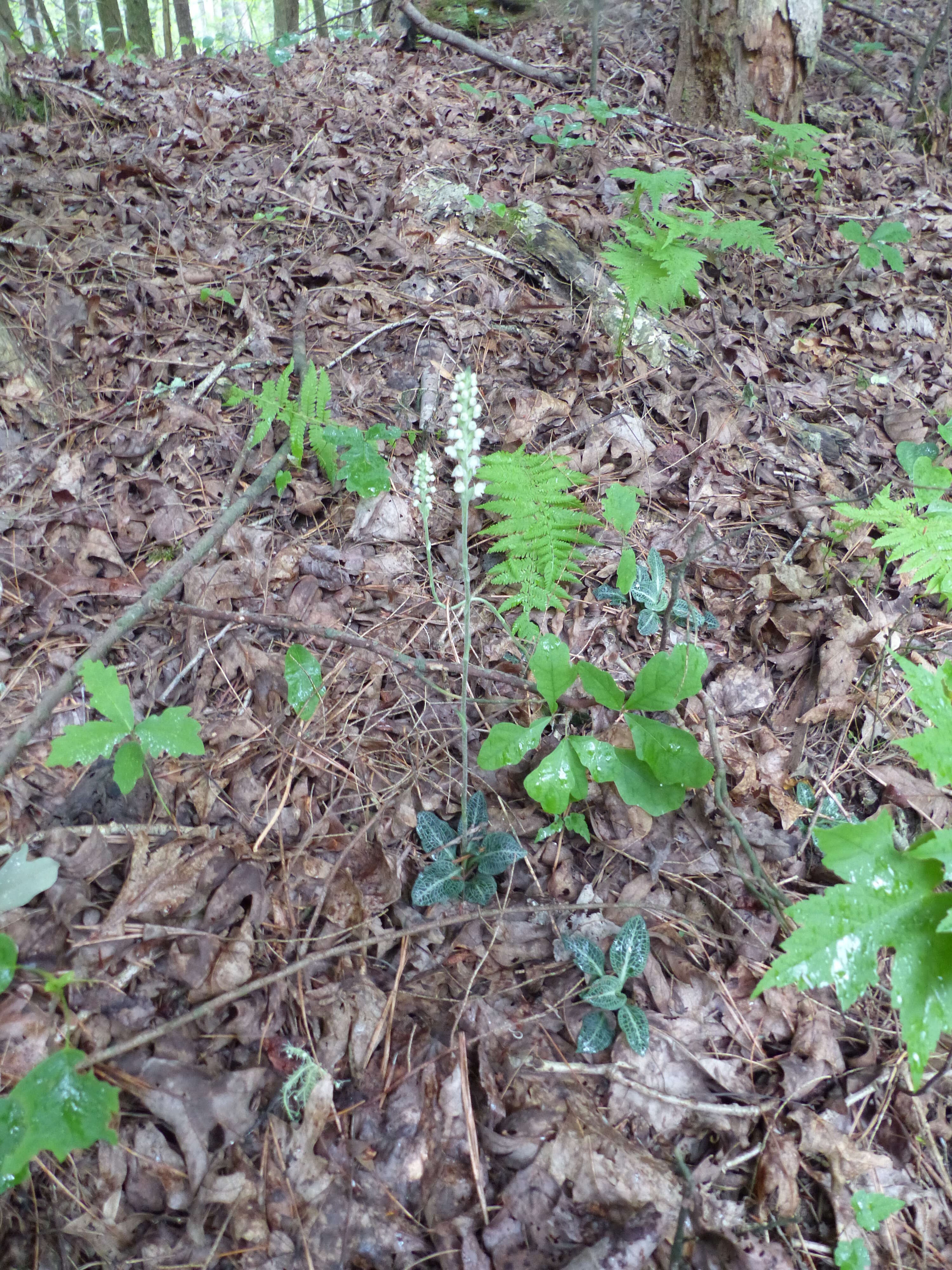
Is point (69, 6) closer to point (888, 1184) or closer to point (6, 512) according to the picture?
point (6, 512)

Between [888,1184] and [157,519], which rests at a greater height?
[157,519]

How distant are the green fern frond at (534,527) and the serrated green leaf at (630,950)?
1025 mm

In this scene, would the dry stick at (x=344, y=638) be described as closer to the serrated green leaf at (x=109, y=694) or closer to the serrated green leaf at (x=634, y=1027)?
the serrated green leaf at (x=109, y=694)

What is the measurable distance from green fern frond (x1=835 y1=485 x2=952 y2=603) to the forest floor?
0.24 m

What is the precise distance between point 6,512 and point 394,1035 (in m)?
2.24

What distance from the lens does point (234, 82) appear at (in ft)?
17.1

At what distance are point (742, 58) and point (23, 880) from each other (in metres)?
6.31

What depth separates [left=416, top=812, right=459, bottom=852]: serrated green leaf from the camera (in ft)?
6.46

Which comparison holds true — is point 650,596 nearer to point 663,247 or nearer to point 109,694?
point 663,247

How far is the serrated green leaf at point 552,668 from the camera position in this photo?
1968 millimetres

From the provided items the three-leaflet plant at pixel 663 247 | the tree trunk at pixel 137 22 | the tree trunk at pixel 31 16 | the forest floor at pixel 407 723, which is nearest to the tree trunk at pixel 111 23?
the tree trunk at pixel 137 22

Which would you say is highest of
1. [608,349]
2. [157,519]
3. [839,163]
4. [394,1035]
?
[839,163]

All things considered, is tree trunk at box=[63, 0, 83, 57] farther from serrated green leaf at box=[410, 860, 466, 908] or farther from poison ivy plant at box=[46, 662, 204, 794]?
serrated green leaf at box=[410, 860, 466, 908]

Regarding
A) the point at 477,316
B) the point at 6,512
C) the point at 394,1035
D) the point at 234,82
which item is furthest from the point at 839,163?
the point at 394,1035
